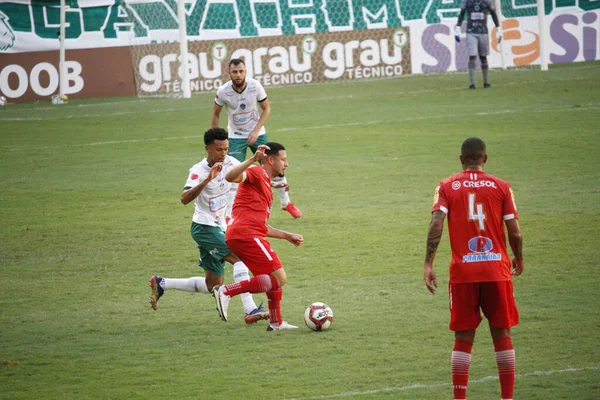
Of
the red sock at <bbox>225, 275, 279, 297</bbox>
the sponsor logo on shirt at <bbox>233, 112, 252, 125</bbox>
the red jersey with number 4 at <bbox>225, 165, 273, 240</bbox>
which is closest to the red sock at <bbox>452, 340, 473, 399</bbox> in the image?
the red sock at <bbox>225, 275, 279, 297</bbox>

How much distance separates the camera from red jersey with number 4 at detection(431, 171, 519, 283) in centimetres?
632

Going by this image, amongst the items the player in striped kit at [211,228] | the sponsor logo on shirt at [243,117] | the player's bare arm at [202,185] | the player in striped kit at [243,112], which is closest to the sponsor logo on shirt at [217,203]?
the player in striped kit at [211,228]

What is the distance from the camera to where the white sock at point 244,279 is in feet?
29.1

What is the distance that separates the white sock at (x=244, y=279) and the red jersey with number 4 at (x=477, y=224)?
292cm

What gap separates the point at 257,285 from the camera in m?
8.31

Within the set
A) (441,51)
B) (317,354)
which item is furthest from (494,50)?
(317,354)

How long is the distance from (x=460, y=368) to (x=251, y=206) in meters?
2.85

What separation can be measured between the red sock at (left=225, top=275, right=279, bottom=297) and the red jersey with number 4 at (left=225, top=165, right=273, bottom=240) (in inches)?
14.5

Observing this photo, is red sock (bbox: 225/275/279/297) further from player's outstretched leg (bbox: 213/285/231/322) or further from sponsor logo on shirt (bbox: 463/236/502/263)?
sponsor logo on shirt (bbox: 463/236/502/263)

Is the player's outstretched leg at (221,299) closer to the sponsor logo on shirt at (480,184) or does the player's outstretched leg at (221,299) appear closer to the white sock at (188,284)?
the white sock at (188,284)

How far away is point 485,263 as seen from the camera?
631 cm

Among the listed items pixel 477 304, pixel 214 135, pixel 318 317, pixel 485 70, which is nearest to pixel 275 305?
pixel 318 317

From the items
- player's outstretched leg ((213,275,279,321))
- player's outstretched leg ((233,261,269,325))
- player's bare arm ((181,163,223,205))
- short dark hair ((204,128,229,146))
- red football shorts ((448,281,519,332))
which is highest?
short dark hair ((204,128,229,146))

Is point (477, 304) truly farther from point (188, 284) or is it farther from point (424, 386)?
point (188, 284)
